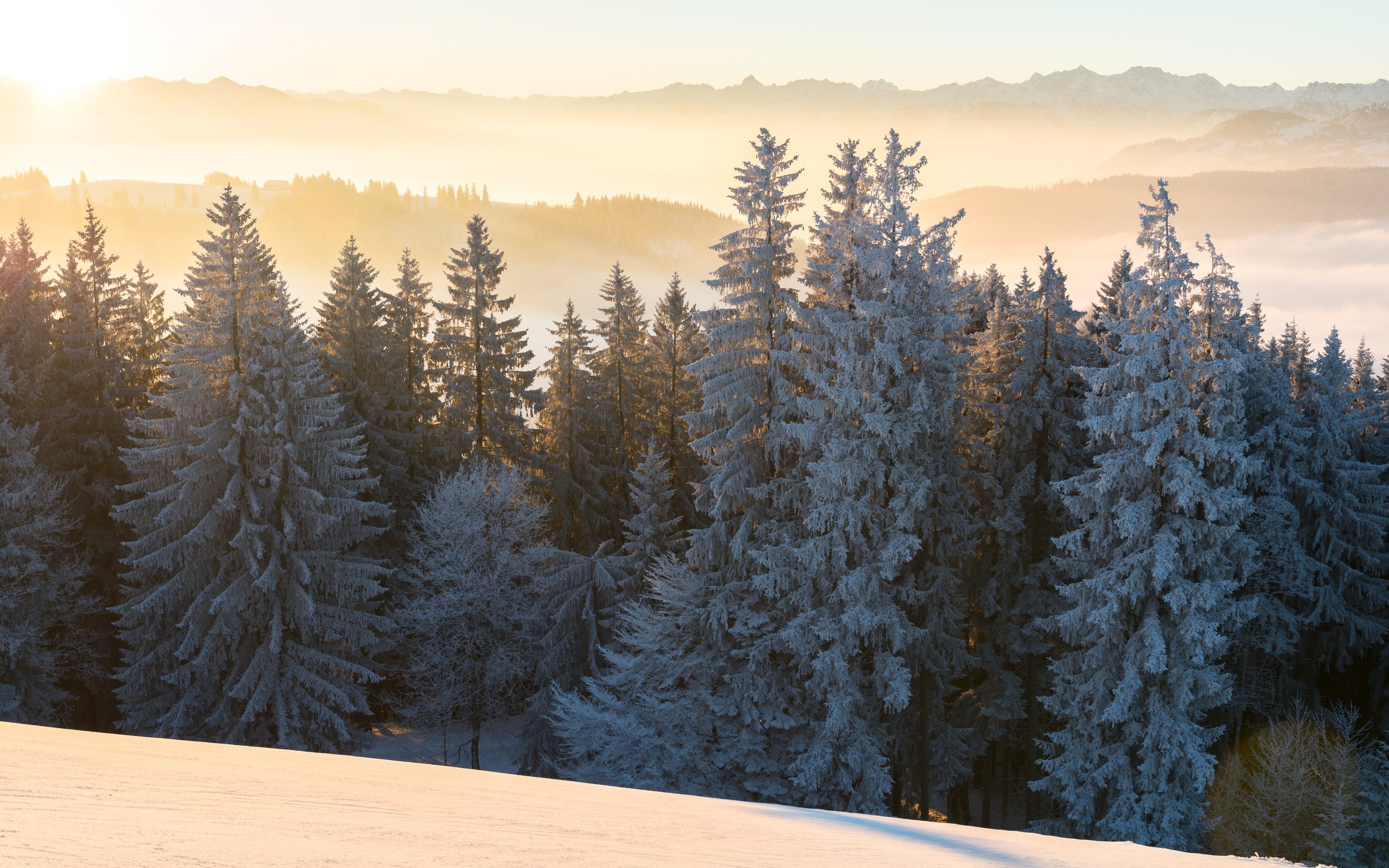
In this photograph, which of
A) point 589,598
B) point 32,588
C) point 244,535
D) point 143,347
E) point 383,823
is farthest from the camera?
point 143,347

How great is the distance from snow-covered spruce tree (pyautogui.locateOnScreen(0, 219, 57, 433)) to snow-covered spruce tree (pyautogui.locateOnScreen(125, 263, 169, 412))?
7.96 ft

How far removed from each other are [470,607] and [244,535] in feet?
23.6

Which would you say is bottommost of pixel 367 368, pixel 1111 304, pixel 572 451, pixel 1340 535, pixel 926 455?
pixel 1340 535

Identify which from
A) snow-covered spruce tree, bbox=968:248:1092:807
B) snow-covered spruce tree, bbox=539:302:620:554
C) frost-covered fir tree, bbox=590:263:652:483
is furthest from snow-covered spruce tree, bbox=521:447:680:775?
frost-covered fir tree, bbox=590:263:652:483

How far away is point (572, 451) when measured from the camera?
37812 millimetres

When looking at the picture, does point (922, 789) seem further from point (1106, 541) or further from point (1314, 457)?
point (1314, 457)

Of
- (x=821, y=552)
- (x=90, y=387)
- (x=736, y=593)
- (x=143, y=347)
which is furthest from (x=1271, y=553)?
(x=143, y=347)

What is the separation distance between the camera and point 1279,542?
24.8 meters

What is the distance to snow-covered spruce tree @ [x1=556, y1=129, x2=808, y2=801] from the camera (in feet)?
73.0

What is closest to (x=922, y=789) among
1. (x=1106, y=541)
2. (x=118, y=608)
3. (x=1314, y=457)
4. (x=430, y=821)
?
(x=1106, y=541)

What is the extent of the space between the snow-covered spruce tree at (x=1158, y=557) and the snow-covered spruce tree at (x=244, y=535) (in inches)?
754

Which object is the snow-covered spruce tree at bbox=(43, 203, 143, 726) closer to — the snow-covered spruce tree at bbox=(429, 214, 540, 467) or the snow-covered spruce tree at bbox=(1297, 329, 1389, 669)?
the snow-covered spruce tree at bbox=(429, 214, 540, 467)

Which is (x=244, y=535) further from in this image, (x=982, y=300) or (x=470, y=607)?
(x=982, y=300)

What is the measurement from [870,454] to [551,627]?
12.9 metres
